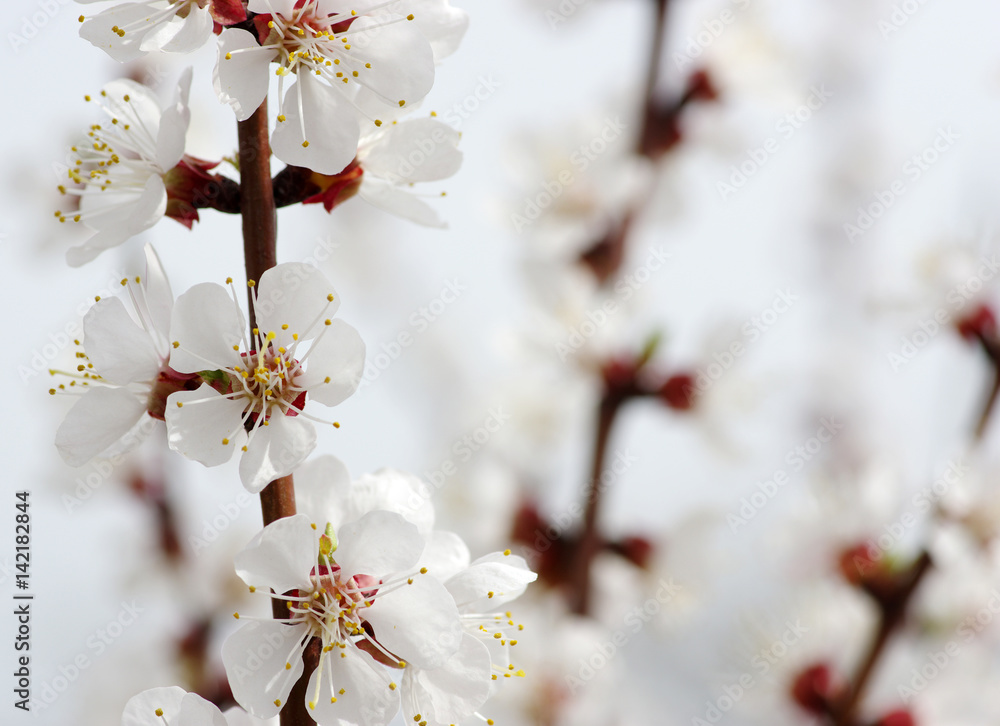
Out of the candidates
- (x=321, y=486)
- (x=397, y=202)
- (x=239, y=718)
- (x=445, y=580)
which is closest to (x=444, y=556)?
(x=445, y=580)

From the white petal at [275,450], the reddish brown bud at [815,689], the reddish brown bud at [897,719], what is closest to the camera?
the white petal at [275,450]

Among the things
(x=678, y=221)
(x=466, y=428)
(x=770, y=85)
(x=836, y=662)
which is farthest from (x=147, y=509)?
(x=770, y=85)

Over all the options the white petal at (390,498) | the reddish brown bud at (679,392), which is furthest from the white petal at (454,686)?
the reddish brown bud at (679,392)

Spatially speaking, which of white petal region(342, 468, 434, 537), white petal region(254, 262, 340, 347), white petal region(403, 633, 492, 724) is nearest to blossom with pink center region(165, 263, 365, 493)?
white petal region(254, 262, 340, 347)

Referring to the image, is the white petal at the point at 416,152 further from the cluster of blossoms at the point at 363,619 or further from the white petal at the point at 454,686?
the white petal at the point at 454,686

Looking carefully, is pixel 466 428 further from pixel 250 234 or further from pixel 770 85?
pixel 250 234

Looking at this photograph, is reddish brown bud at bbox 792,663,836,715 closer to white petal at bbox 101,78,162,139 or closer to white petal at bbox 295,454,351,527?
white petal at bbox 295,454,351,527

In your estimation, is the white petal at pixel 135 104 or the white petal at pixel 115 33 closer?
the white petal at pixel 115 33
